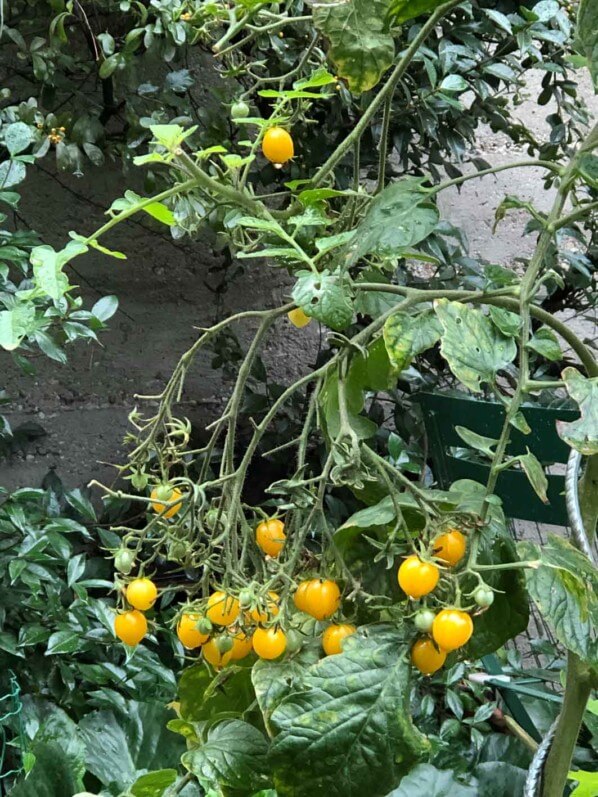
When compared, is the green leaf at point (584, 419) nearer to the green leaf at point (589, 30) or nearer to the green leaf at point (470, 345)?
the green leaf at point (470, 345)

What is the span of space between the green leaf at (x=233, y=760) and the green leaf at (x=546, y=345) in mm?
290

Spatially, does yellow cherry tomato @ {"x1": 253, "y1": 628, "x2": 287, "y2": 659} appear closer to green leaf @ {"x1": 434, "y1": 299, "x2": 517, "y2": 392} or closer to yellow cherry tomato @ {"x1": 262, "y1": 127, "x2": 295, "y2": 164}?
green leaf @ {"x1": 434, "y1": 299, "x2": 517, "y2": 392}

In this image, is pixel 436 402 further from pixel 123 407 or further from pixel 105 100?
pixel 123 407

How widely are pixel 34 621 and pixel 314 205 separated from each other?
80 cm

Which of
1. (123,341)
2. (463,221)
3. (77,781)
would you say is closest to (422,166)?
(463,221)

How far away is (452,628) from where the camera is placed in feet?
1.24

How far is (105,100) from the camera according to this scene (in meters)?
1.22

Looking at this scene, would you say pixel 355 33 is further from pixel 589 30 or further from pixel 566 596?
pixel 566 596

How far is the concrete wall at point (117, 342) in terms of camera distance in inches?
59.3

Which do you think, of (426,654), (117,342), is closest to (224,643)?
(426,654)

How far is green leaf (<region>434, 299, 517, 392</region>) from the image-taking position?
423mm

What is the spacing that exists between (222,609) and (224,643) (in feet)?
0.08

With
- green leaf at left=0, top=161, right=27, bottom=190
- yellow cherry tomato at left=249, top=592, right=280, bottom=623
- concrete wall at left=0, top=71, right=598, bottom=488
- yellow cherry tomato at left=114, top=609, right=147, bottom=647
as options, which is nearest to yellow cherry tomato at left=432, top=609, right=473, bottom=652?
yellow cherry tomato at left=249, top=592, right=280, bottom=623

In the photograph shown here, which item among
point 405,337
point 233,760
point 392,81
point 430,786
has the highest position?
point 392,81
